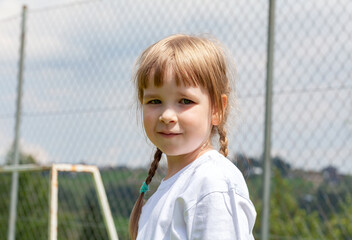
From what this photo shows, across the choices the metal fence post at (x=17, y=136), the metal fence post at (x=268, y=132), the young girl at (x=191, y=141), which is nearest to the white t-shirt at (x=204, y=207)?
the young girl at (x=191, y=141)

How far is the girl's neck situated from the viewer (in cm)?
149

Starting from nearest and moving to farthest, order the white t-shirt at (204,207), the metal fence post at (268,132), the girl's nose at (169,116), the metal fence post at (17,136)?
the white t-shirt at (204,207) → the girl's nose at (169,116) → the metal fence post at (268,132) → the metal fence post at (17,136)

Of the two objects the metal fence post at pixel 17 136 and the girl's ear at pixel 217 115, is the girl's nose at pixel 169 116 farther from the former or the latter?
the metal fence post at pixel 17 136

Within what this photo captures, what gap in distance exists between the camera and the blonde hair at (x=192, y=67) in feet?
4.69

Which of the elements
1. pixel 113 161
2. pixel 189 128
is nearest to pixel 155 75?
pixel 189 128

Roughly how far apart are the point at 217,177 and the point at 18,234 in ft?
12.9

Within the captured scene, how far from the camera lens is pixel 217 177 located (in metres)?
1.33

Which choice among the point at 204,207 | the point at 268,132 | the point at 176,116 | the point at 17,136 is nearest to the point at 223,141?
the point at 176,116

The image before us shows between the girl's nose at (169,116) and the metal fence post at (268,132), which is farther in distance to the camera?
the metal fence post at (268,132)

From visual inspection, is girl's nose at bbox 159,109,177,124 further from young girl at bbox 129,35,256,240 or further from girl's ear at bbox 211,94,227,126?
girl's ear at bbox 211,94,227,126

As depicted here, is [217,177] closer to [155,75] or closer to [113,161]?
[155,75]

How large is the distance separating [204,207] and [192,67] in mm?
337

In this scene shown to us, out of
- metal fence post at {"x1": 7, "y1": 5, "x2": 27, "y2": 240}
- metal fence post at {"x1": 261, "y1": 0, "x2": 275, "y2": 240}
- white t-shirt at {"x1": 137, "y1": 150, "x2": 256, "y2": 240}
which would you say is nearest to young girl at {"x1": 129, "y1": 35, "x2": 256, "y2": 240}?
white t-shirt at {"x1": 137, "y1": 150, "x2": 256, "y2": 240}

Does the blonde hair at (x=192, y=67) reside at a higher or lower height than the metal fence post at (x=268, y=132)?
higher
